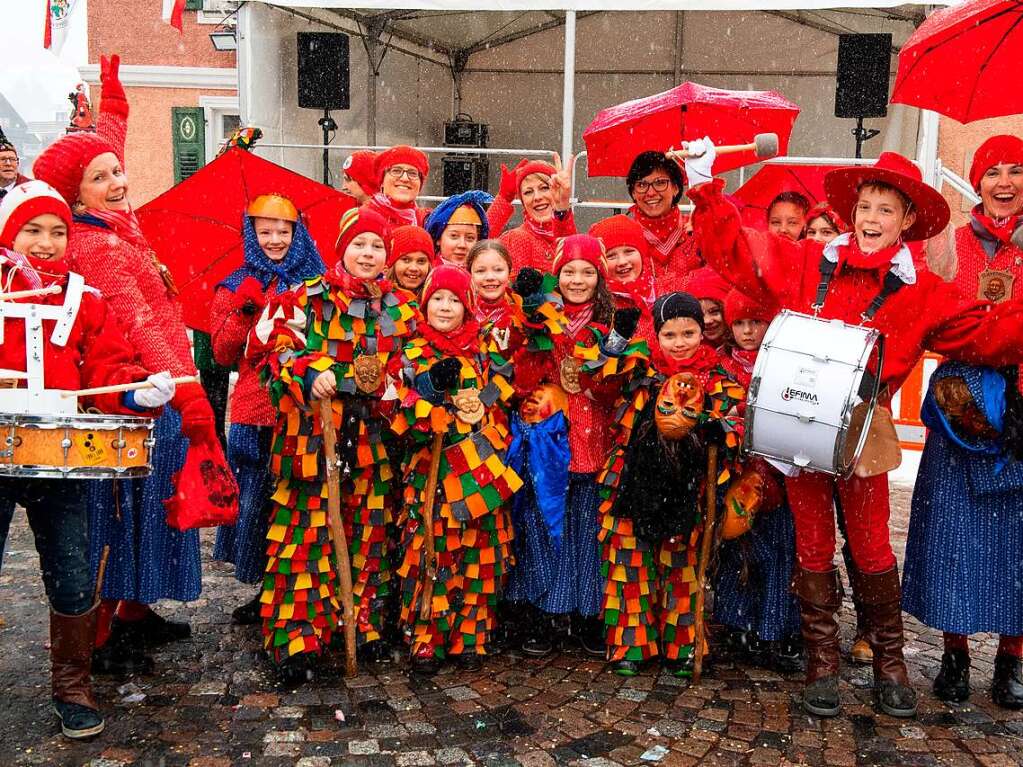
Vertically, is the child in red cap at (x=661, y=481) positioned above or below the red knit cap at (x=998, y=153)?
below

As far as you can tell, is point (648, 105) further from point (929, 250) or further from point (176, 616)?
point (176, 616)

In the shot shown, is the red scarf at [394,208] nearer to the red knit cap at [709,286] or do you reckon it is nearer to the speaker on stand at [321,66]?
the red knit cap at [709,286]

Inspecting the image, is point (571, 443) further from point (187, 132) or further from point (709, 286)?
point (187, 132)

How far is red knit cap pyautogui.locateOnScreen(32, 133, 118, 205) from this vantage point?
382cm

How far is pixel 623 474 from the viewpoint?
158 inches

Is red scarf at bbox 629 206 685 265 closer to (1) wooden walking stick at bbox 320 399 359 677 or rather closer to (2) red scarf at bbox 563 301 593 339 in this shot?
(2) red scarf at bbox 563 301 593 339

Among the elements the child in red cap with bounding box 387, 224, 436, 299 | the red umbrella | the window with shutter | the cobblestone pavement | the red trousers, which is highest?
the window with shutter

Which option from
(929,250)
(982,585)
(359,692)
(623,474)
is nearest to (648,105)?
(929,250)

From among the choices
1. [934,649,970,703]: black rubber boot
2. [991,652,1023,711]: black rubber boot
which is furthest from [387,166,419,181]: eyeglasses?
[991,652,1023,711]: black rubber boot

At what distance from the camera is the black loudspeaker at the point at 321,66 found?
34.9ft

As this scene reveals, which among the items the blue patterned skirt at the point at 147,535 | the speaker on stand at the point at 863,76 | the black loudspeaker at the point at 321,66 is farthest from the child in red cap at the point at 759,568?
the black loudspeaker at the point at 321,66

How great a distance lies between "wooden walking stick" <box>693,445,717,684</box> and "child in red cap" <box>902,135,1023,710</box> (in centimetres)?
82

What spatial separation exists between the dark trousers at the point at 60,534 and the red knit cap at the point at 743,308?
8.48 feet

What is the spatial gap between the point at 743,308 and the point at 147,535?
2.61 meters
